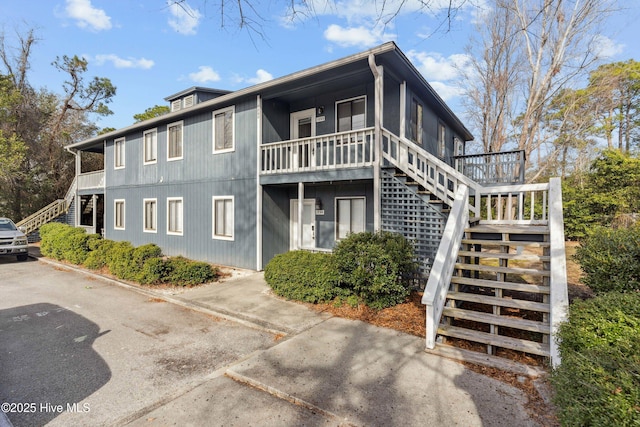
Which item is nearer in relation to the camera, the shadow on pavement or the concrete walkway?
the concrete walkway

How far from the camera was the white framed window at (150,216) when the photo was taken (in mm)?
13242

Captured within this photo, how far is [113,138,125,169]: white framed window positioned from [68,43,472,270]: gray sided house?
6.18ft

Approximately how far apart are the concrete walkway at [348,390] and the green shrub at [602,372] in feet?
3.15

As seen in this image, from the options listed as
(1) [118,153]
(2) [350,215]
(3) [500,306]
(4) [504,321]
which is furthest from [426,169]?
(1) [118,153]

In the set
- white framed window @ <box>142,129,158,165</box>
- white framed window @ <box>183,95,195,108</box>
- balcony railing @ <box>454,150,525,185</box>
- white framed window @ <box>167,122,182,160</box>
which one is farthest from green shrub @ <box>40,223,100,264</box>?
balcony railing @ <box>454,150,525,185</box>

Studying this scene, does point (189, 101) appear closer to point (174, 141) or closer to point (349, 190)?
point (174, 141)

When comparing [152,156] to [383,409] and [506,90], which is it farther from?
[506,90]

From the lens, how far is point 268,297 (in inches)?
273

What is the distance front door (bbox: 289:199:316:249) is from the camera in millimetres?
10133

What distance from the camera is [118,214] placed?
15.5 m

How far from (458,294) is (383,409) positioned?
2.38m

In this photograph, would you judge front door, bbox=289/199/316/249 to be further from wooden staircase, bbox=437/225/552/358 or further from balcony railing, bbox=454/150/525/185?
balcony railing, bbox=454/150/525/185

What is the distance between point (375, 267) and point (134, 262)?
23.2ft

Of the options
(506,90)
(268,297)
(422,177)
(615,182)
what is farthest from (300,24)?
(506,90)
